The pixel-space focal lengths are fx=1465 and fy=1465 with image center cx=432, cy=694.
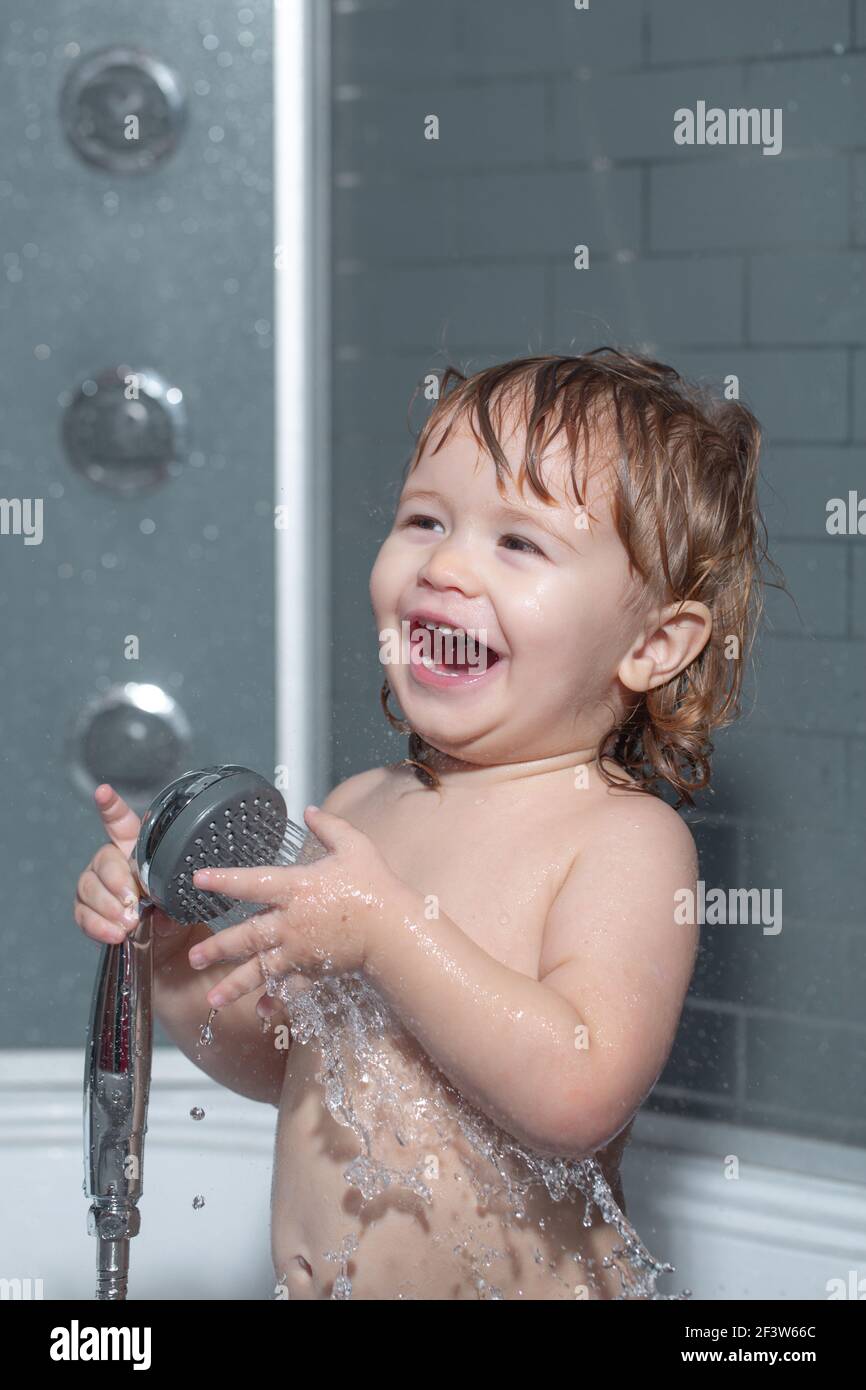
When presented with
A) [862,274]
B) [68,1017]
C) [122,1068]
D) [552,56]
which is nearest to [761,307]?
[862,274]

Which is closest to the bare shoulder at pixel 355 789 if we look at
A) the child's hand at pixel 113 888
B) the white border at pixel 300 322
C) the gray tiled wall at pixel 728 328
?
the gray tiled wall at pixel 728 328

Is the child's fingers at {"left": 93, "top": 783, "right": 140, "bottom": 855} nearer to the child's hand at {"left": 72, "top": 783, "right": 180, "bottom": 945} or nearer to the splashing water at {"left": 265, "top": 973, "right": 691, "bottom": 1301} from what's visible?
the child's hand at {"left": 72, "top": 783, "right": 180, "bottom": 945}

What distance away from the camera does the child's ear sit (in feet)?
2.73

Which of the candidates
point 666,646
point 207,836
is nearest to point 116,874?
point 207,836

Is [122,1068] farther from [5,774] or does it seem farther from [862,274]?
[862,274]

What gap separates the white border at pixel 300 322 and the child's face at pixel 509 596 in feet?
1.33

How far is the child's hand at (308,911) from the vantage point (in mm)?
722

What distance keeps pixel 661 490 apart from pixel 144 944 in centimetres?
39

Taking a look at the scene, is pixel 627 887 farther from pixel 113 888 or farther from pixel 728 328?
pixel 728 328

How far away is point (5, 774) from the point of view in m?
1.27

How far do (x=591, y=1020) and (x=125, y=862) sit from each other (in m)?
0.29

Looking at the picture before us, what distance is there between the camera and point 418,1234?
82cm
